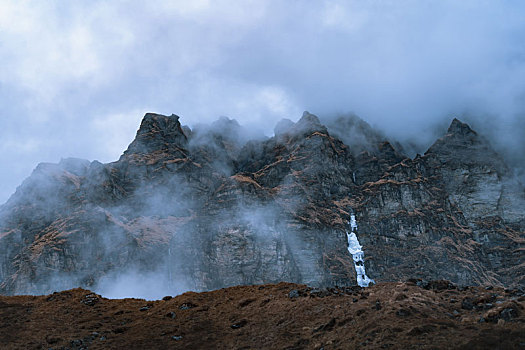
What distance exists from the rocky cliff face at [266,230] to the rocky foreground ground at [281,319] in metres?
91.5

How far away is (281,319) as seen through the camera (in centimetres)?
3491

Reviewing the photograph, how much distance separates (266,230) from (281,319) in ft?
352

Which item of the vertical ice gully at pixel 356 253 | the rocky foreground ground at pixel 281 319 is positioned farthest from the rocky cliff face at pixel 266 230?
the rocky foreground ground at pixel 281 319

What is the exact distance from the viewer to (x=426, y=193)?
182 m

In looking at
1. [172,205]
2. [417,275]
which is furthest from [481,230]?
[172,205]

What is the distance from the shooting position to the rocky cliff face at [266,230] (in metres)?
141

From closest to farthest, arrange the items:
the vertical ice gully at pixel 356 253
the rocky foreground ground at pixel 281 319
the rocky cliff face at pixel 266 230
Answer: the rocky foreground ground at pixel 281 319
the rocky cliff face at pixel 266 230
the vertical ice gully at pixel 356 253

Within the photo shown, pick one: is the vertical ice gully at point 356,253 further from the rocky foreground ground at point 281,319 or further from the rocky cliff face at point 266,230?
the rocky foreground ground at point 281,319

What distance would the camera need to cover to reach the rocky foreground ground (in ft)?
88.7

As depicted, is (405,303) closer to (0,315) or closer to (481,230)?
(0,315)

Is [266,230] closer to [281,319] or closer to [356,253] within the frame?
[356,253]

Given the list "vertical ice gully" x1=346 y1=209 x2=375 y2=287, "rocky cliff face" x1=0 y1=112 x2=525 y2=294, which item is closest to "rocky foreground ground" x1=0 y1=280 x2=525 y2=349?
"rocky cliff face" x1=0 y1=112 x2=525 y2=294

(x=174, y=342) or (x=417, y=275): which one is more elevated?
(x=417, y=275)

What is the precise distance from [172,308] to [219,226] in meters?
104
